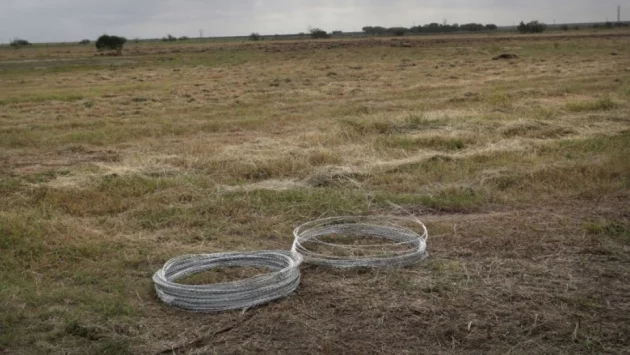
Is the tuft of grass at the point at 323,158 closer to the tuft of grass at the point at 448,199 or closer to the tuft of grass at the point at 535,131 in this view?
the tuft of grass at the point at 448,199

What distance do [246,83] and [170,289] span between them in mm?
17552

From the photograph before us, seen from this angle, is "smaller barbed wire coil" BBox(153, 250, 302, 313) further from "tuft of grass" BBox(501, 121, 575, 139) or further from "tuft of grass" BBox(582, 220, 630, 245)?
"tuft of grass" BBox(501, 121, 575, 139)

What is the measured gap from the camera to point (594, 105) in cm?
1306

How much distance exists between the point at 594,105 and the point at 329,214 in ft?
28.5

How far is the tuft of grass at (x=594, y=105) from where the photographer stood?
12.9 meters

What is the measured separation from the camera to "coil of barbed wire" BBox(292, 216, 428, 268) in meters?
5.16

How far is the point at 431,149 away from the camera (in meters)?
9.55

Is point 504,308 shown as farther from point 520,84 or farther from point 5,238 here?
Answer: point 520,84

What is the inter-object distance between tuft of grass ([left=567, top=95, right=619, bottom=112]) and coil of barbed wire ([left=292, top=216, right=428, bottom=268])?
8.06 metres

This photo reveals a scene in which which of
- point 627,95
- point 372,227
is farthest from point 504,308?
point 627,95

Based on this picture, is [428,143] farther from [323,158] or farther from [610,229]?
[610,229]

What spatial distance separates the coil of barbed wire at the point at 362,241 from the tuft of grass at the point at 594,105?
8.06m

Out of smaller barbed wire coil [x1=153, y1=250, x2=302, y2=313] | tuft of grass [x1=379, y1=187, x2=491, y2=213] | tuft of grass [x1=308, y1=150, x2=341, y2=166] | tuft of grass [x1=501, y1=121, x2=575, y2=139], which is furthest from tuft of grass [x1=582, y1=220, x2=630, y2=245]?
tuft of grass [x1=501, y1=121, x2=575, y2=139]

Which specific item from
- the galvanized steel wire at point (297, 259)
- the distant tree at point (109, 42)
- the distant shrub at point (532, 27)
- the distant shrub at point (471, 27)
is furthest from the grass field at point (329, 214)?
the distant shrub at point (471, 27)
